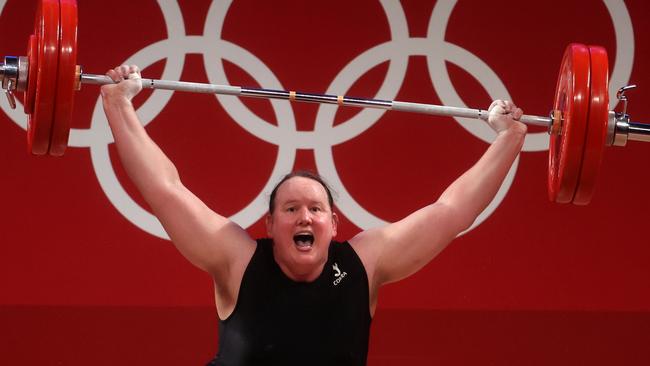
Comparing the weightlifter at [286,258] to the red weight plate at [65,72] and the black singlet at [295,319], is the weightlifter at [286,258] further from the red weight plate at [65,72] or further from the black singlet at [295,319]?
the red weight plate at [65,72]

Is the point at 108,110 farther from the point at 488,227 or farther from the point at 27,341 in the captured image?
the point at 488,227

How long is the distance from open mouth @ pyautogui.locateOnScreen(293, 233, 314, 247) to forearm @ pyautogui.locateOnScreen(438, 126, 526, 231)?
40 cm

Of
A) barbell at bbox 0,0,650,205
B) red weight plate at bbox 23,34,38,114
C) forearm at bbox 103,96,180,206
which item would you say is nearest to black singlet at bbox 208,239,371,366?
forearm at bbox 103,96,180,206

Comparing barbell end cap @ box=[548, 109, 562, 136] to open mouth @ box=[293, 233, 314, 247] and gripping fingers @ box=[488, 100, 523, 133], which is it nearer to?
gripping fingers @ box=[488, 100, 523, 133]

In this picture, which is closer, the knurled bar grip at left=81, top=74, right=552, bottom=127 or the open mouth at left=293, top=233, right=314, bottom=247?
the open mouth at left=293, top=233, right=314, bottom=247

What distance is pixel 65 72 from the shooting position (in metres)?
2.71

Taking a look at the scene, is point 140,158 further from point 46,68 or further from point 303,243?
point 303,243

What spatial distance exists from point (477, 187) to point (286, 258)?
0.58m


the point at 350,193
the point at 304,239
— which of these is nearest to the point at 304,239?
the point at 304,239

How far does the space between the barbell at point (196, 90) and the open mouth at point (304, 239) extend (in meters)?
0.57

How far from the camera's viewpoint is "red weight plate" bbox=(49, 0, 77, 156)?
8.91 ft

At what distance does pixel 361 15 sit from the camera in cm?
405

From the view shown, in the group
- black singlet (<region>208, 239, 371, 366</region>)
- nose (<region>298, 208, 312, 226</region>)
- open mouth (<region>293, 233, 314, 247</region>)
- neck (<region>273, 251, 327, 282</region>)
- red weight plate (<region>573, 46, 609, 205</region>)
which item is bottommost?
black singlet (<region>208, 239, 371, 366</region>)

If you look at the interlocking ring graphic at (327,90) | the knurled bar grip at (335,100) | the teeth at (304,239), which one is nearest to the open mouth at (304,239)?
the teeth at (304,239)
